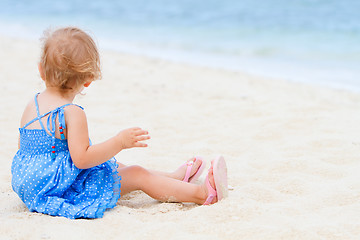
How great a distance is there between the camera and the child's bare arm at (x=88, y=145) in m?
2.17

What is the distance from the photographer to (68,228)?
2.04 meters

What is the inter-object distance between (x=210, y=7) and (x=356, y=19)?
633cm

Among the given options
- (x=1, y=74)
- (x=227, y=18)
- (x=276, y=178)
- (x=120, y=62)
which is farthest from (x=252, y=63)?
(x=227, y=18)

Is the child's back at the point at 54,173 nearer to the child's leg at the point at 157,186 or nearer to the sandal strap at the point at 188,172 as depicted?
the child's leg at the point at 157,186

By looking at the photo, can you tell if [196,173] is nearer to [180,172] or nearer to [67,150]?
[180,172]

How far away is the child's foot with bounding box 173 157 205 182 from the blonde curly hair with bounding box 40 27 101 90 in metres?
0.79

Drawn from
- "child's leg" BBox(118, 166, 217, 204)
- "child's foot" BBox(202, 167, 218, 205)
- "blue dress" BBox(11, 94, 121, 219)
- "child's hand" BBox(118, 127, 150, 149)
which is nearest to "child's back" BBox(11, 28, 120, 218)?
"blue dress" BBox(11, 94, 121, 219)

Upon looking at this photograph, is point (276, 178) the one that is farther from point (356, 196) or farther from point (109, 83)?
point (109, 83)

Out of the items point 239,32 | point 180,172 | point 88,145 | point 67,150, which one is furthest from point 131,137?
point 239,32

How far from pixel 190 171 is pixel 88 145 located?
28.3 inches

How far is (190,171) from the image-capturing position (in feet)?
8.93

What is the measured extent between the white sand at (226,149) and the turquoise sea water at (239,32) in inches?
70.5

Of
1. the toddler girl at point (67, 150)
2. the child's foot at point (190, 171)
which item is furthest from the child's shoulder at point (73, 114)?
the child's foot at point (190, 171)

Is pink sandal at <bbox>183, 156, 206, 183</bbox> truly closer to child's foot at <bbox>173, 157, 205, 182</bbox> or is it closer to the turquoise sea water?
child's foot at <bbox>173, 157, 205, 182</bbox>
